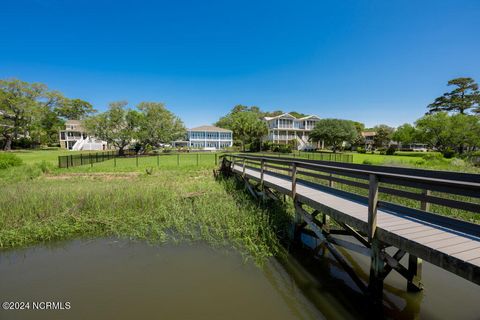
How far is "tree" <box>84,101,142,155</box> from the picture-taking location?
30.1 metres

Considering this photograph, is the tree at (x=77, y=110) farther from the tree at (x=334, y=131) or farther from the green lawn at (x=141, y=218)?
the green lawn at (x=141, y=218)

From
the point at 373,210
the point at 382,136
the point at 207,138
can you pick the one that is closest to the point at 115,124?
the point at 207,138

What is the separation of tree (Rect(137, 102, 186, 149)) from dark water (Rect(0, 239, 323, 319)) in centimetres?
2991

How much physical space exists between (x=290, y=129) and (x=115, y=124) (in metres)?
34.4

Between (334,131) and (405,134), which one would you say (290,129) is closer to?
(334,131)

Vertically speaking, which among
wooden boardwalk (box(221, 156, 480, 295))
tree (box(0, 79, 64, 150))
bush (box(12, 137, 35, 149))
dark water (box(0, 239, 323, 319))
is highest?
tree (box(0, 79, 64, 150))

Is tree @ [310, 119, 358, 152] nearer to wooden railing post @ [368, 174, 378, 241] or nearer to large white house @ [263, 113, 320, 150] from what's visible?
large white house @ [263, 113, 320, 150]

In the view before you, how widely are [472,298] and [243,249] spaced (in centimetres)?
421

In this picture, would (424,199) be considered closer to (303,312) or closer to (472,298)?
(472,298)

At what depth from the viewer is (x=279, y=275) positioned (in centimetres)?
454

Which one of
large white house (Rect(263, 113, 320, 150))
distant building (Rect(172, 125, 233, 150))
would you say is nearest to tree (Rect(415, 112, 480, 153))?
large white house (Rect(263, 113, 320, 150))

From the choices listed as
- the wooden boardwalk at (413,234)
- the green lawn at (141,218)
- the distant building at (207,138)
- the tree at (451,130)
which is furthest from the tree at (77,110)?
the tree at (451,130)

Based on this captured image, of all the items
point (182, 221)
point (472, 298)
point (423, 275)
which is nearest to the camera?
point (472, 298)

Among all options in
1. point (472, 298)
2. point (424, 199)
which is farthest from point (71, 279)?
point (472, 298)
